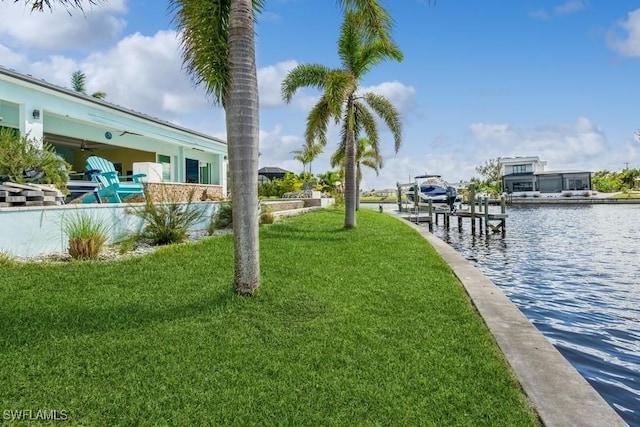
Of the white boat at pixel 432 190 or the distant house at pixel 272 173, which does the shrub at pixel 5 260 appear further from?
the distant house at pixel 272 173

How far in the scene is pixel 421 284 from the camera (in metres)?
6.48

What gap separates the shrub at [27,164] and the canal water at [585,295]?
10403 mm

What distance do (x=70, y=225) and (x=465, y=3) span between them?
12.2 metres

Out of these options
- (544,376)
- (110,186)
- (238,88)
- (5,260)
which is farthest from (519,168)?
(5,260)

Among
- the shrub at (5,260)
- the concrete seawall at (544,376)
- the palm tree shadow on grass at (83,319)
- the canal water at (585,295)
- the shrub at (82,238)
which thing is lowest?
the canal water at (585,295)

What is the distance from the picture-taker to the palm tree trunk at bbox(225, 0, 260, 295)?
16.9ft

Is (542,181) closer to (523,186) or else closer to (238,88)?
(523,186)

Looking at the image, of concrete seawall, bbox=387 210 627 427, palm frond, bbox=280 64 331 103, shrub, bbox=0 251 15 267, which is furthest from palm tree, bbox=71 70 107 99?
concrete seawall, bbox=387 210 627 427

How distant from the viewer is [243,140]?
5160 mm

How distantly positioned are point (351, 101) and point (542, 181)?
57774mm

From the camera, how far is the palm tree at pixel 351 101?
1502 centimetres

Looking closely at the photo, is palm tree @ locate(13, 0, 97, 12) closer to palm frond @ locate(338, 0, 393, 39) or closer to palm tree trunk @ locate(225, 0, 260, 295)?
palm tree trunk @ locate(225, 0, 260, 295)

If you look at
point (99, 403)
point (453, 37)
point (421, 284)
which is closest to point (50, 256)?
point (99, 403)

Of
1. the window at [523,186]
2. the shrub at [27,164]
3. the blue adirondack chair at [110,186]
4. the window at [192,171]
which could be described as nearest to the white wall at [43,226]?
the shrub at [27,164]
